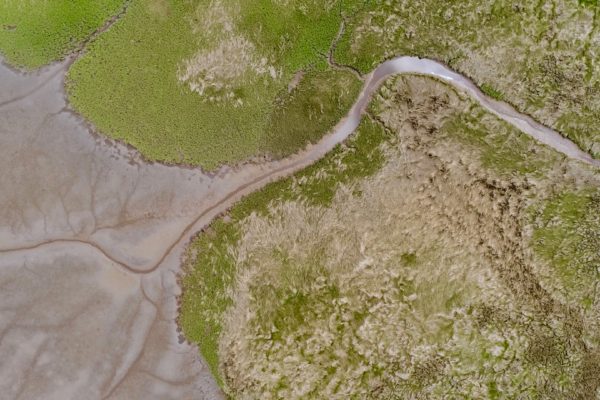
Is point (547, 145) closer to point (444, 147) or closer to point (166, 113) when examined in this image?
point (444, 147)

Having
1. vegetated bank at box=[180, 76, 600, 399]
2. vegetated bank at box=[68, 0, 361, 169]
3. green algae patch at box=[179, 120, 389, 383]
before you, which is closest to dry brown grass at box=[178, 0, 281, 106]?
vegetated bank at box=[68, 0, 361, 169]

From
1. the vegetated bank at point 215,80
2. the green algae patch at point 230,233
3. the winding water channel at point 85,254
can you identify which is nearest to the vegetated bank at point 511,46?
the vegetated bank at point 215,80

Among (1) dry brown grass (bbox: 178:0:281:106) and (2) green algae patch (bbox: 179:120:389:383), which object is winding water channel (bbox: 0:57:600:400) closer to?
(2) green algae patch (bbox: 179:120:389:383)

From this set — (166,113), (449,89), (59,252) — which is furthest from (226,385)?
(449,89)

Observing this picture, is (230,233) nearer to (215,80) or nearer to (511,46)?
(215,80)

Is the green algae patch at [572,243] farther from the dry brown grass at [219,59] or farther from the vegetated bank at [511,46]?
the dry brown grass at [219,59]

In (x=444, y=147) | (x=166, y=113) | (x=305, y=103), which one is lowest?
(x=444, y=147)
